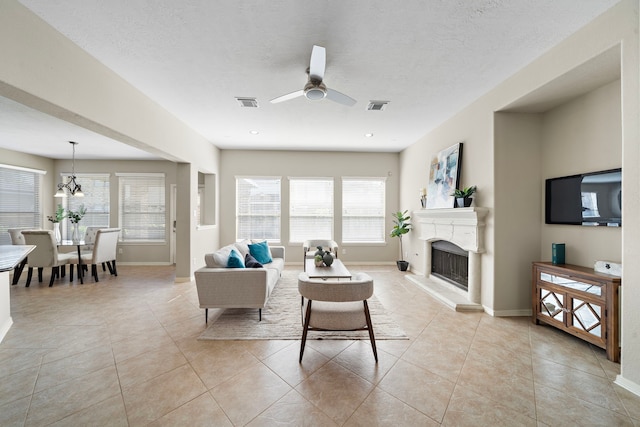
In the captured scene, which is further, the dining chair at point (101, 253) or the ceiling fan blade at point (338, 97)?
the dining chair at point (101, 253)

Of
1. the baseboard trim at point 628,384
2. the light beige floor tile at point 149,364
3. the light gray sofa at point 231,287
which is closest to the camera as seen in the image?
the baseboard trim at point 628,384

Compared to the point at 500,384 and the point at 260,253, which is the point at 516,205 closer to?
the point at 500,384

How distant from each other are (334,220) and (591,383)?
4.99 metres

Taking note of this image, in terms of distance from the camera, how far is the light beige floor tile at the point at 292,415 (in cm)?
162

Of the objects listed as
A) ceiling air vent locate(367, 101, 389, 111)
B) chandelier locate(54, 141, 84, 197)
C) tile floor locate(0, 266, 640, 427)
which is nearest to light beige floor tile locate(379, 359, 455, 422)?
tile floor locate(0, 266, 640, 427)

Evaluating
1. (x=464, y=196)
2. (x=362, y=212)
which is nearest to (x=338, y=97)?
(x=464, y=196)

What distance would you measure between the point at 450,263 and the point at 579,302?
6.32 ft

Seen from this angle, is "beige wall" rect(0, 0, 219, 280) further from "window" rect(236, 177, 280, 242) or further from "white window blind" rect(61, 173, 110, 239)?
"white window blind" rect(61, 173, 110, 239)

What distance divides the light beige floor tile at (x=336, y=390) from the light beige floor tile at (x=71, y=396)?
4.65 feet

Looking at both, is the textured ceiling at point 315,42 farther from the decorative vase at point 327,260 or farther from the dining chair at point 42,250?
the dining chair at point 42,250

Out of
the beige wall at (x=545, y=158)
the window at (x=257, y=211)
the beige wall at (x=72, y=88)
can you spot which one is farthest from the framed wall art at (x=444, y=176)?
the beige wall at (x=72, y=88)

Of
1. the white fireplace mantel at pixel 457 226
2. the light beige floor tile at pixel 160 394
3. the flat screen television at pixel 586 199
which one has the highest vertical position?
the flat screen television at pixel 586 199

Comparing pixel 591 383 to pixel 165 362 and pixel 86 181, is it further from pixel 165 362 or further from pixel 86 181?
pixel 86 181

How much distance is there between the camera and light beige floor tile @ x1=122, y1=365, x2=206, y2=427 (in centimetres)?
170
